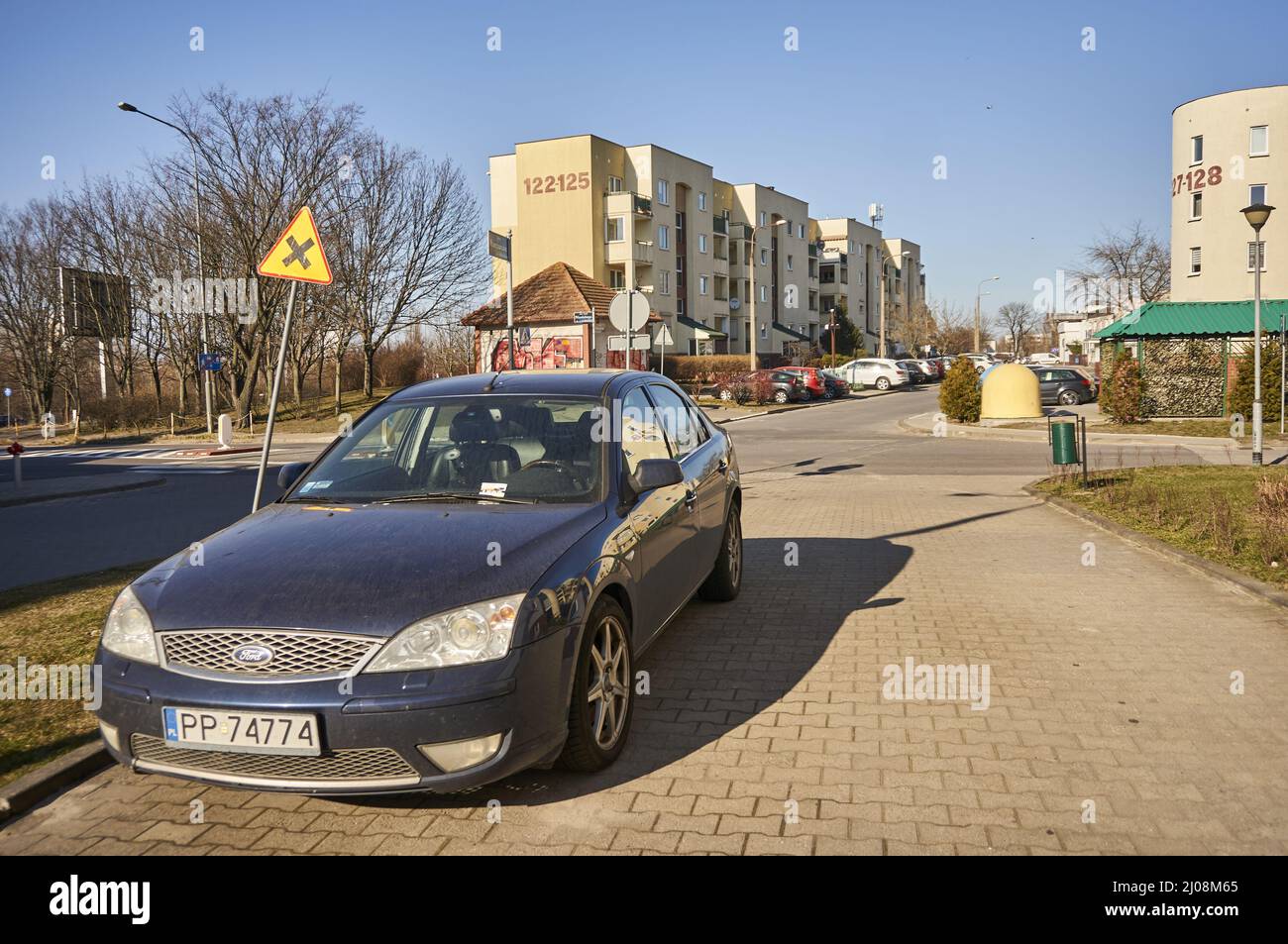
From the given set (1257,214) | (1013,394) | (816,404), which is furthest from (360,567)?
(816,404)

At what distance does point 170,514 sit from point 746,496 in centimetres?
778

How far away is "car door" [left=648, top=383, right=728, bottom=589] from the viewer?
6.17m

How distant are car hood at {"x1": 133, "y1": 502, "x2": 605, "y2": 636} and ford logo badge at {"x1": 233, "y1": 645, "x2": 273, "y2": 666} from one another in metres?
0.08

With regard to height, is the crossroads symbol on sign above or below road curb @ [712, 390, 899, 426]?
above

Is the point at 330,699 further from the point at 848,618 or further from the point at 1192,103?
the point at 1192,103

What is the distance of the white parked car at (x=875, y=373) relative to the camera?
185 ft

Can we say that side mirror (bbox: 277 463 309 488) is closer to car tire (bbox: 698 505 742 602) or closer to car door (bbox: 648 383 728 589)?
car door (bbox: 648 383 728 589)

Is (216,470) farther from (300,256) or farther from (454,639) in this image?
(454,639)

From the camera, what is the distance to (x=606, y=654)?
4379 millimetres

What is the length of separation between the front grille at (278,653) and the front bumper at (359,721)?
0.14 ft

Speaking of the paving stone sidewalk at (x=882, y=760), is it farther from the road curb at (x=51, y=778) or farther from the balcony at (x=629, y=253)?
the balcony at (x=629, y=253)

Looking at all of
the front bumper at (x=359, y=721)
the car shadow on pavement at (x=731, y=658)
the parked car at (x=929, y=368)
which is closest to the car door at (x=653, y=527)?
the car shadow on pavement at (x=731, y=658)

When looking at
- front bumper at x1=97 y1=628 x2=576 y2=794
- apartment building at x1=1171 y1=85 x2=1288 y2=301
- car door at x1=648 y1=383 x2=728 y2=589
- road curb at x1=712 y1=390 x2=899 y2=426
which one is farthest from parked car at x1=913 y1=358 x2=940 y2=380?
front bumper at x1=97 y1=628 x2=576 y2=794
